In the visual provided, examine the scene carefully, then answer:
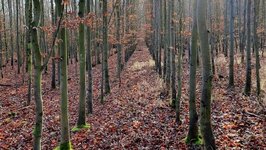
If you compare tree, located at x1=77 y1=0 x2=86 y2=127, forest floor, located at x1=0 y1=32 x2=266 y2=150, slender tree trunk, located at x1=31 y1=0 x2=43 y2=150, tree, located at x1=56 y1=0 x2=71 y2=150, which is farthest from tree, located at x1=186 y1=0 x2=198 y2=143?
tree, located at x1=77 y1=0 x2=86 y2=127

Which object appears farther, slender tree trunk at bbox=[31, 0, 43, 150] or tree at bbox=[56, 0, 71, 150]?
tree at bbox=[56, 0, 71, 150]

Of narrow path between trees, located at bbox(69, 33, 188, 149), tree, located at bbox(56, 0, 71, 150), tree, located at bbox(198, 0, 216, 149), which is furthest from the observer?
narrow path between trees, located at bbox(69, 33, 188, 149)

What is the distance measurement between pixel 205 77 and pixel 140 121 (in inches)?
197

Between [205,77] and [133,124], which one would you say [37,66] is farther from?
[133,124]

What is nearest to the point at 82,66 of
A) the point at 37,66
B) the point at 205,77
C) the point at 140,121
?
the point at 140,121

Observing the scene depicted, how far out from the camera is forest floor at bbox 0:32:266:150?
808 centimetres

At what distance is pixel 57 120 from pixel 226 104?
22.4 feet

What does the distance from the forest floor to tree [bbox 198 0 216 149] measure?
4.76 feet

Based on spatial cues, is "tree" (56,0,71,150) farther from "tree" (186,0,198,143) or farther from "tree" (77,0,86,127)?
"tree" (186,0,198,143)

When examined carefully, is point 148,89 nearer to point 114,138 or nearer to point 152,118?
point 152,118

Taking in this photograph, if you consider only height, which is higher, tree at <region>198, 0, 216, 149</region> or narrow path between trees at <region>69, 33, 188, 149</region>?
tree at <region>198, 0, 216, 149</region>

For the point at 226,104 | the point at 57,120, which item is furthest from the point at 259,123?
the point at 57,120

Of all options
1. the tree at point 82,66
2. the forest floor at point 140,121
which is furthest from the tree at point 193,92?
the tree at point 82,66

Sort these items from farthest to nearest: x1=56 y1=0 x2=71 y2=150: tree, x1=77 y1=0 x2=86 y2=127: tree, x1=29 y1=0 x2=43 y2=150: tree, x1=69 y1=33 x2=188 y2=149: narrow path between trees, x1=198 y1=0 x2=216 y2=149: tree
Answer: x1=77 y1=0 x2=86 y2=127: tree
x1=69 y1=33 x2=188 y2=149: narrow path between trees
x1=56 y1=0 x2=71 y2=150: tree
x1=29 y1=0 x2=43 y2=150: tree
x1=198 y1=0 x2=216 y2=149: tree
